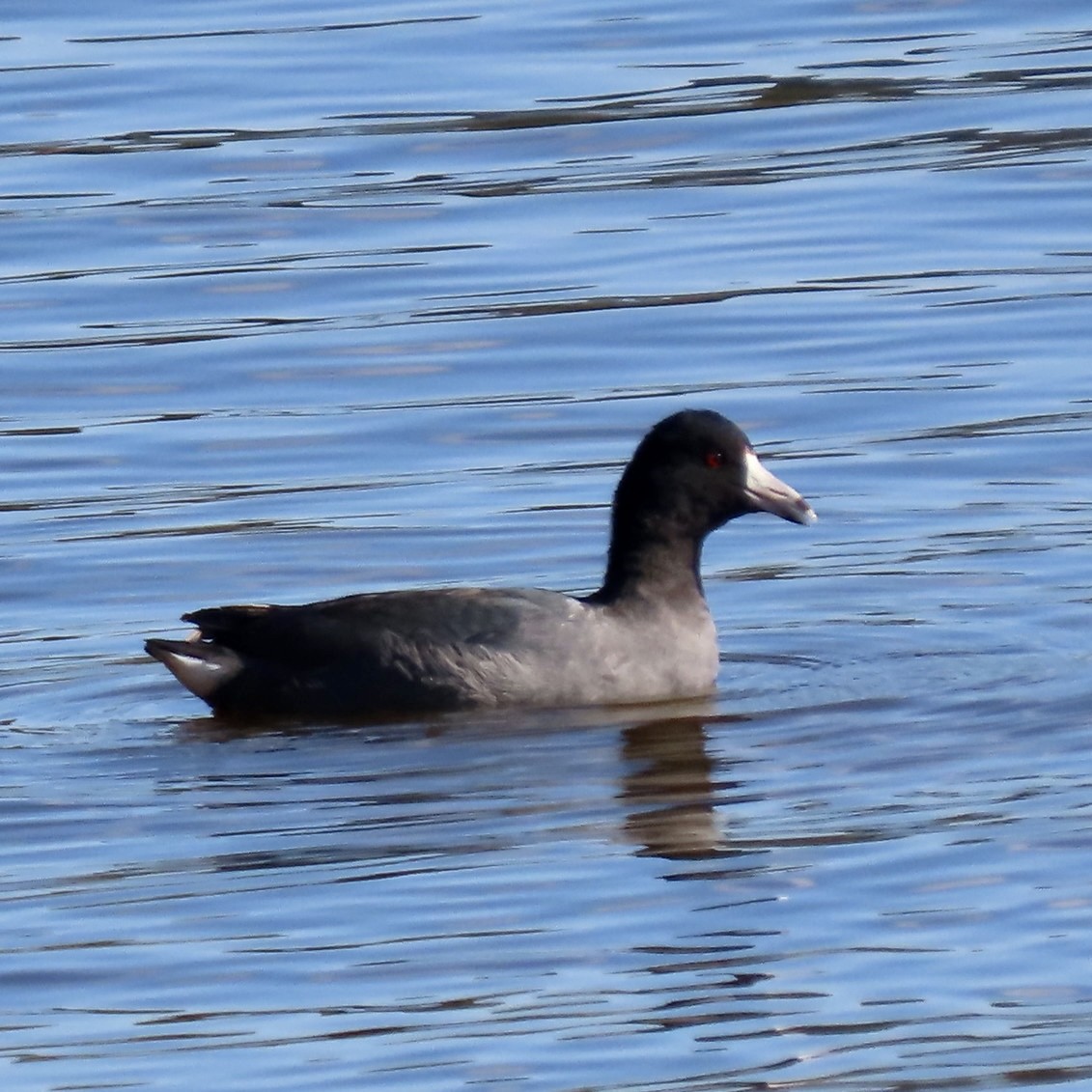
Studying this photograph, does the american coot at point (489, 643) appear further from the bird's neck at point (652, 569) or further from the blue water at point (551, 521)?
the blue water at point (551, 521)

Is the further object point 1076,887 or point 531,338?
point 531,338

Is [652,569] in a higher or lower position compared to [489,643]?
higher

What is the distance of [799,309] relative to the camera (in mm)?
16469

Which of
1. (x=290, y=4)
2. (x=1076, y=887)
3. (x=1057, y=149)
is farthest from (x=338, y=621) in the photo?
(x=290, y=4)

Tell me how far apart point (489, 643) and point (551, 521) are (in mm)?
2399

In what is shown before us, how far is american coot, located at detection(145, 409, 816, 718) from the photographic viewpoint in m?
10.6

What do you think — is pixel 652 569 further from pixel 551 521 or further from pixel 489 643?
pixel 551 521

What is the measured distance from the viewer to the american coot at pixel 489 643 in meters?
10.6

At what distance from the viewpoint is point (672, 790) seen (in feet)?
31.2

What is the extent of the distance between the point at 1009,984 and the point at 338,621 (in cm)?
388

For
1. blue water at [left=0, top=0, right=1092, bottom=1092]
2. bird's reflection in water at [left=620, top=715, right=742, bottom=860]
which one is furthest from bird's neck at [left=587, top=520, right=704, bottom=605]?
bird's reflection in water at [left=620, top=715, right=742, bottom=860]

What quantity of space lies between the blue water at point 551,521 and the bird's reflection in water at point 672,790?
0.03m

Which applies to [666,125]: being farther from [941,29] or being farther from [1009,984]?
[1009,984]

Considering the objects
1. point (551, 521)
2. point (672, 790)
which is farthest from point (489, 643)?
point (551, 521)
